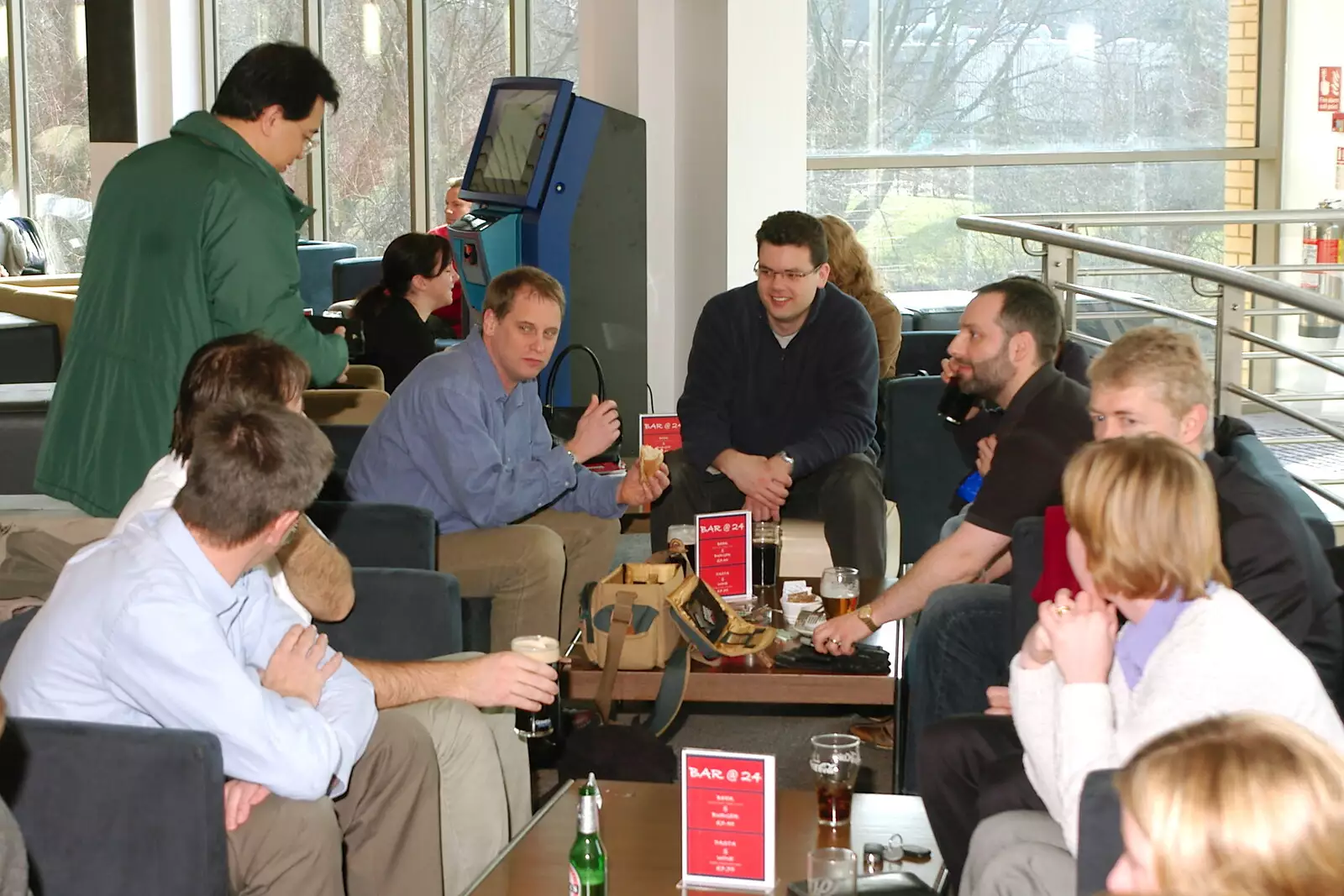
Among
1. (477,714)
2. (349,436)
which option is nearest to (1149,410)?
(477,714)

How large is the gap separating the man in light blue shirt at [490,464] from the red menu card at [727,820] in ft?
5.35

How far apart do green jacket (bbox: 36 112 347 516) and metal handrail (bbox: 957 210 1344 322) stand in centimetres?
233

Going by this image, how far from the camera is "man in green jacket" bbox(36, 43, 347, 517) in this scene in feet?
11.0

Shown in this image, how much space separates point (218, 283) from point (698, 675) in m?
1.35

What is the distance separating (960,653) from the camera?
3.31m

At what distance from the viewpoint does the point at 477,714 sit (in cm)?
278

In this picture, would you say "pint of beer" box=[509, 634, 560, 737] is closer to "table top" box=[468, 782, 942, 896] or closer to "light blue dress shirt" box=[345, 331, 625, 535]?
"table top" box=[468, 782, 942, 896]

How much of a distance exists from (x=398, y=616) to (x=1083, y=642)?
1.41 meters

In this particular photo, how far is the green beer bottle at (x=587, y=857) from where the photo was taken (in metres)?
2.08

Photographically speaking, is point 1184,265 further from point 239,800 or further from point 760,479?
point 239,800

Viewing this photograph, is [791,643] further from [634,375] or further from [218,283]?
[634,375]

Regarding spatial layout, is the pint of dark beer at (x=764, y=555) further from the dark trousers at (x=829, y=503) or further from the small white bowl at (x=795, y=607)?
the dark trousers at (x=829, y=503)

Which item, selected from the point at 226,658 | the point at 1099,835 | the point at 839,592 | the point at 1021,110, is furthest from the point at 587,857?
the point at 1021,110

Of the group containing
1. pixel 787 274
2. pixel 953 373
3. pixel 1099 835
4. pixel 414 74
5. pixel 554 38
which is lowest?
pixel 1099 835
